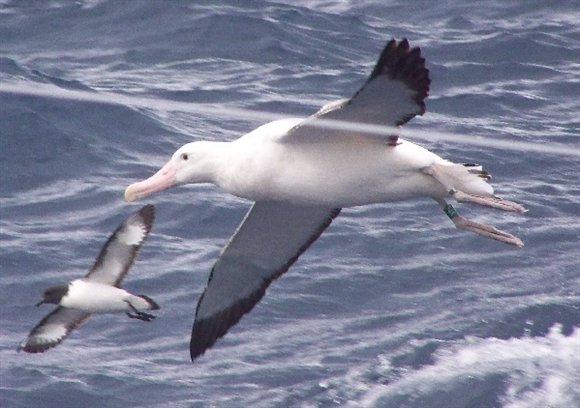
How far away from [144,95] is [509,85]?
16.3 feet

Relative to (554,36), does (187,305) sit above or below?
below

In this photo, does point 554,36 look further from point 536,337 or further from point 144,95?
point 536,337

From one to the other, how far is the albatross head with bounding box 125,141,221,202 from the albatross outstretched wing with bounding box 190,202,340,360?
3.06ft

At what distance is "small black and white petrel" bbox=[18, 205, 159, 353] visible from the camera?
42.1ft

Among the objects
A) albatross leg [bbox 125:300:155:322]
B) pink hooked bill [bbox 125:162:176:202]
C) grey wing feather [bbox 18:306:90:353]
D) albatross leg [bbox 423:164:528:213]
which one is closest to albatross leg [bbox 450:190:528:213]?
albatross leg [bbox 423:164:528:213]

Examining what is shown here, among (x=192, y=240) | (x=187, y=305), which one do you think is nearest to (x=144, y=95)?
(x=192, y=240)

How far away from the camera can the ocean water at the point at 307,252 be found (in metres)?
13.1

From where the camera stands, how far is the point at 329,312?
1419cm

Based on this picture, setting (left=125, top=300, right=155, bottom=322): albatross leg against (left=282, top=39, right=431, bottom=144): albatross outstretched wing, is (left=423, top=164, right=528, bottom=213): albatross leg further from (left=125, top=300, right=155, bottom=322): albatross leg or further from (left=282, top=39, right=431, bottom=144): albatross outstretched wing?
(left=125, top=300, right=155, bottom=322): albatross leg

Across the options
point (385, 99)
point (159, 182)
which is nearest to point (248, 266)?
point (159, 182)

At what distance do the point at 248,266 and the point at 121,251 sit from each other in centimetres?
198

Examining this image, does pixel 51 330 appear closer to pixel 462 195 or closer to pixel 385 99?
pixel 462 195

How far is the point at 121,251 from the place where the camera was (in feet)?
43.3

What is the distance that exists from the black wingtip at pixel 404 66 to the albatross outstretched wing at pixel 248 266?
7.99 ft
